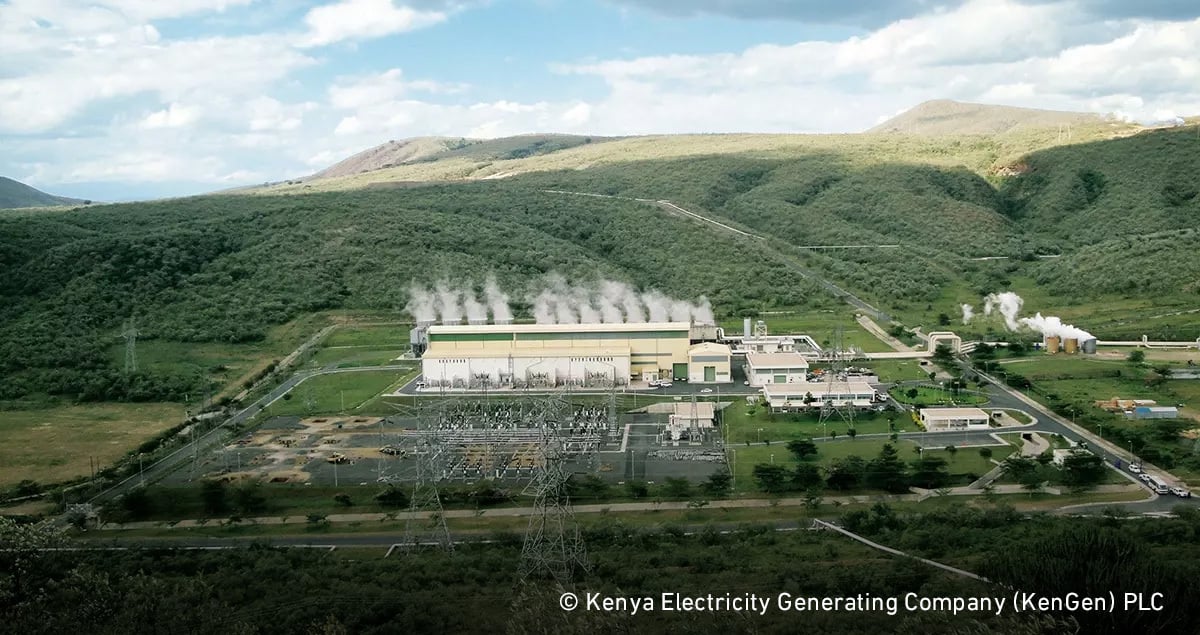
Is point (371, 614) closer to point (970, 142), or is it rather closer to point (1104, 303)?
point (1104, 303)

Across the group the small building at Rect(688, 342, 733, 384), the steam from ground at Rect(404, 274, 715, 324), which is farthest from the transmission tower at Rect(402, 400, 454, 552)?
the steam from ground at Rect(404, 274, 715, 324)

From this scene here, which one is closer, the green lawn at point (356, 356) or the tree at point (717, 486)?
the tree at point (717, 486)

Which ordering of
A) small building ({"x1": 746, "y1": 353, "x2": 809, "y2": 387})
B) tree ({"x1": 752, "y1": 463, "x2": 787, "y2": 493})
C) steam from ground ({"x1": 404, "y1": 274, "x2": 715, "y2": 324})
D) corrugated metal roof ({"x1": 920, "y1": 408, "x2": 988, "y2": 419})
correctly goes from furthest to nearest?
steam from ground ({"x1": 404, "y1": 274, "x2": 715, "y2": 324}) < small building ({"x1": 746, "y1": 353, "x2": 809, "y2": 387}) < corrugated metal roof ({"x1": 920, "y1": 408, "x2": 988, "y2": 419}) < tree ({"x1": 752, "y1": 463, "x2": 787, "y2": 493})

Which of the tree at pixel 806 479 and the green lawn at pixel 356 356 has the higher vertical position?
the green lawn at pixel 356 356

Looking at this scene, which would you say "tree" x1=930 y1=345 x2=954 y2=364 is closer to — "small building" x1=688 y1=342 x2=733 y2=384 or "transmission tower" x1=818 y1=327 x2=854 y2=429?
"transmission tower" x1=818 y1=327 x2=854 y2=429

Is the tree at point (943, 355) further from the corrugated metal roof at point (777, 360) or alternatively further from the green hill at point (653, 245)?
the green hill at point (653, 245)

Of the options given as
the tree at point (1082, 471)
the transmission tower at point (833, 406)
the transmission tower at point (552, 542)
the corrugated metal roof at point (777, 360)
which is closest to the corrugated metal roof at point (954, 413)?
the transmission tower at point (833, 406)

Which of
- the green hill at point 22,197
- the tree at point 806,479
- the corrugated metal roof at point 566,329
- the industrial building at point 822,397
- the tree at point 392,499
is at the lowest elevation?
the tree at point 392,499
